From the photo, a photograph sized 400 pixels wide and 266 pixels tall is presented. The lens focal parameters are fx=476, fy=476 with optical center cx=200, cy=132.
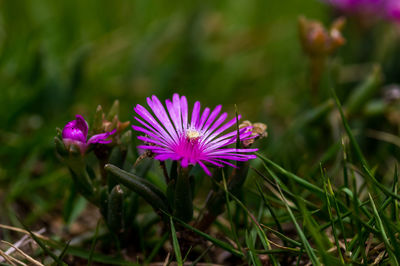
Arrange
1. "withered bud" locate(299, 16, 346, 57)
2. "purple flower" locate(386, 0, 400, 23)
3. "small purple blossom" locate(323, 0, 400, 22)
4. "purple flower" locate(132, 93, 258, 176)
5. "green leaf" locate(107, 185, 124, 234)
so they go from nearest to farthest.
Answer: "purple flower" locate(132, 93, 258, 176), "green leaf" locate(107, 185, 124, 234), "withered bud" locate(299, 16, 346, 57), "purple flower" locate(386, 0, 400, 23), "small purple blossom" locate(323, 0, 400, 22)

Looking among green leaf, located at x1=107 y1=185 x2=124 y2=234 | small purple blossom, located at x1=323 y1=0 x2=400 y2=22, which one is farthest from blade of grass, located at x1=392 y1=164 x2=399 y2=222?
small purple blossom, located at x1=323 y1=0 x2=400 y2=22

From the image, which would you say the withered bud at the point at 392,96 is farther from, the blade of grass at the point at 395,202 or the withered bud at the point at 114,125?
the withered bud at the point at 114,125

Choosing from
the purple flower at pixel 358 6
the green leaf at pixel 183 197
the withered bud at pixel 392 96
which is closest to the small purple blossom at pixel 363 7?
the purple flower at pixel 358 6

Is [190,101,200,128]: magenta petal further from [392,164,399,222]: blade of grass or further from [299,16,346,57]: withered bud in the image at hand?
[299,16,346,57]: withered bud

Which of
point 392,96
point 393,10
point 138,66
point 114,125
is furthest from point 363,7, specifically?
point 114,125

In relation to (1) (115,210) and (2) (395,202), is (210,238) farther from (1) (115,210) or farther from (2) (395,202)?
(2) (395,202)
